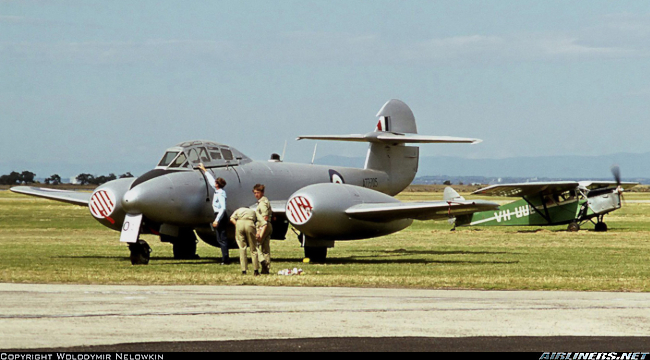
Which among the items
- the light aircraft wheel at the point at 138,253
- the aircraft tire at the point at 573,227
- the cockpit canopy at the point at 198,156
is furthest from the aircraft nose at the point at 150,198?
the aircraft tire at the point at 573,227

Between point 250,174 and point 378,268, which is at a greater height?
point 250,174

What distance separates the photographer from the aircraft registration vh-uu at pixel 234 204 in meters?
21.6

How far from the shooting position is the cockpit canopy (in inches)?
893

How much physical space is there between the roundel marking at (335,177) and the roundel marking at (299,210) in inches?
204

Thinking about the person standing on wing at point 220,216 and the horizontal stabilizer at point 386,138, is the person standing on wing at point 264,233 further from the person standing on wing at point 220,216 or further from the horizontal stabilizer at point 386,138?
the horizontal stabilizer at point 386,138

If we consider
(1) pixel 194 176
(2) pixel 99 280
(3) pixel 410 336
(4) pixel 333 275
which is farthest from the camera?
(1) pixel 194 176

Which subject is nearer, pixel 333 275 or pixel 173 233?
pixel 333 275

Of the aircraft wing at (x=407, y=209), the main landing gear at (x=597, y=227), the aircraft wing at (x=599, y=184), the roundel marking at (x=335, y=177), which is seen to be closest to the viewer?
the aircraft wing at (x=407, y=209)

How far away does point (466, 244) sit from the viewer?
32.8 metres

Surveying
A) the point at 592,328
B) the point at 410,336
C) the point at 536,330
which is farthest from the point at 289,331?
the point at 592,328

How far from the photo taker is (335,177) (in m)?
27.1

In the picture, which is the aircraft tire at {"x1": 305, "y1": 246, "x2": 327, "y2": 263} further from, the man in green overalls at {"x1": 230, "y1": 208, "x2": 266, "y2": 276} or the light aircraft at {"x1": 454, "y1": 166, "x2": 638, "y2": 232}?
the light aircraft at {"x1": 454, "y1": 166, "x2": 638, "y2": 232}

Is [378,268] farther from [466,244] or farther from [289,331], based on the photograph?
[466,244]

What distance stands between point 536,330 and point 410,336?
1.53m
